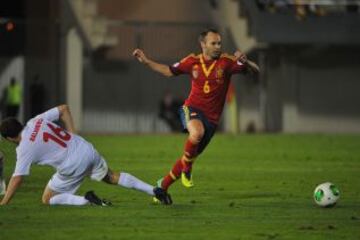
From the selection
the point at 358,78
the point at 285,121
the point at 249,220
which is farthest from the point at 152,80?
the point at 249,220

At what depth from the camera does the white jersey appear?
1353cm

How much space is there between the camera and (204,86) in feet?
51.5

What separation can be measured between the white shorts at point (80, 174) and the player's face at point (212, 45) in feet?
7.91

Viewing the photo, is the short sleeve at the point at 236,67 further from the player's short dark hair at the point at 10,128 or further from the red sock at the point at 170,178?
the player's short dark hair at the point at 10,128

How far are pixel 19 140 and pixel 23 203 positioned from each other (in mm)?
1702

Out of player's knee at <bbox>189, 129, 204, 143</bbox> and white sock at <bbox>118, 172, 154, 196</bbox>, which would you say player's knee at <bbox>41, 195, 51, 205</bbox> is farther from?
player's knee at <bbox>189, 129, 204, 143</bbox>

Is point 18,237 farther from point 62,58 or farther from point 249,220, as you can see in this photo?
point 62,58

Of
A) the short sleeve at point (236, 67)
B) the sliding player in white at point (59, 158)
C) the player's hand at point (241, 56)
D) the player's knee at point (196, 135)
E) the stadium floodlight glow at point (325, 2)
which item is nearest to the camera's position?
the sliding player in white at point (59, 158)

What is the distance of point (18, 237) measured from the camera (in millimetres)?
11555

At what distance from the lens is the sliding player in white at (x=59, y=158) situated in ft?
44.3

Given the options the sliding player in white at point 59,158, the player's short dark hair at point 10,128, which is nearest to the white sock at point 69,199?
the sliding player in white at point 59,158

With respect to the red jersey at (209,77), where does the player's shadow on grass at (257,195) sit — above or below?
below

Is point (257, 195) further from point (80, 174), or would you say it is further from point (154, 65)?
point (80, 174)

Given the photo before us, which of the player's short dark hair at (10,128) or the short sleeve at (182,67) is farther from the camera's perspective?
the short sleeve at (182,67)
